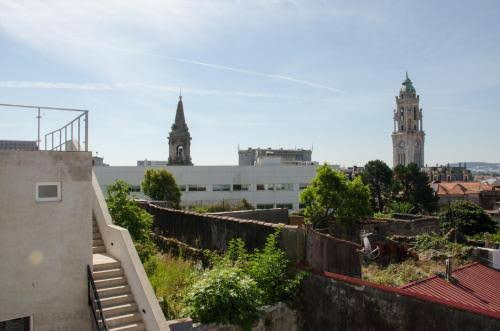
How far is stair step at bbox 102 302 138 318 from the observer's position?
741 centimetres

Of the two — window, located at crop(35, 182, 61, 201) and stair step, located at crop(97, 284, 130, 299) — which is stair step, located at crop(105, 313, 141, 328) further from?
window, located at crop(35, 182, 61, 201)

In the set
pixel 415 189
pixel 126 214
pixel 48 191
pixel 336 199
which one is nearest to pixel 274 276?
pixel 48 191

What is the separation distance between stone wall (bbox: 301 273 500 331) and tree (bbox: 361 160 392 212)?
47.3m

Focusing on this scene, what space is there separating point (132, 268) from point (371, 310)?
457 cm

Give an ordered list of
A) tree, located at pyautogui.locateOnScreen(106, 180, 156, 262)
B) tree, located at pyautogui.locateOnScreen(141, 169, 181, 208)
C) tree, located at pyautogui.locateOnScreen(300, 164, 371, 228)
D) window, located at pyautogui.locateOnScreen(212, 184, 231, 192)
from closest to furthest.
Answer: tree, located at pyautogui.locateOnScreen(106, 180, 156, 262)
tree, located at pyautogui.locateOnScreen(300, 164, 371, 228)
tree, located at pyautogui.locateOnScreen(141, 169, 181, 208)
window, located at pyautogui.locateOnScreen(212, 184, 231, 192)

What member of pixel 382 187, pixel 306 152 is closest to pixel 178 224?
pixel 382 187

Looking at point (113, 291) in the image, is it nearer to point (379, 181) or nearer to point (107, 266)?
point (107, 266)

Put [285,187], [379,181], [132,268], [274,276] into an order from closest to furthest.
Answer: [132,268], [274,276], [285,187], [379,181]

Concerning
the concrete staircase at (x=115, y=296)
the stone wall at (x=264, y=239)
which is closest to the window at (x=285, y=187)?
the stone wall at (x=264, y=239)

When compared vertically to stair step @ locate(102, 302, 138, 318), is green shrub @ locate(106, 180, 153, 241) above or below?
above

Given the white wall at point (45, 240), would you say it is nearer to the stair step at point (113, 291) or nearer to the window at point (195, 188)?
the stair step at point (113, 291)

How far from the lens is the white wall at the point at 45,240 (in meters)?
6.77

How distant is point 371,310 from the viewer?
26.2 ft

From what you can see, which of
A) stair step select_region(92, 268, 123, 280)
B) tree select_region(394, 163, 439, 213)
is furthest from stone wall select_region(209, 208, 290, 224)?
tree select_region(394, 163, 439, 213)
